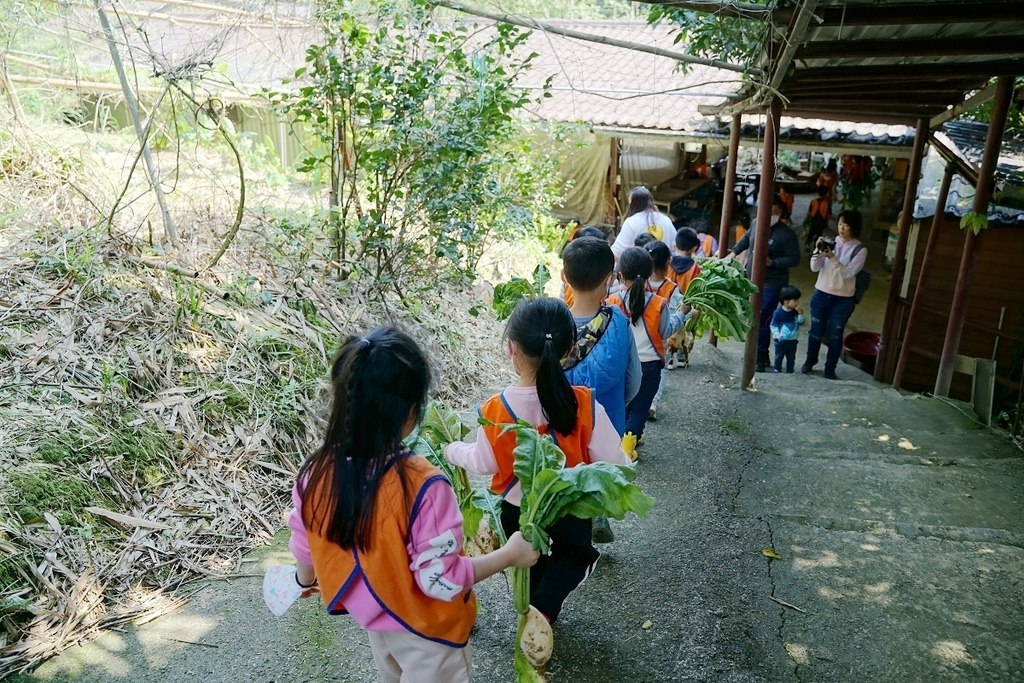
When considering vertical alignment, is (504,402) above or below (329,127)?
below

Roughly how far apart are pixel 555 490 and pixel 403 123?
414cm

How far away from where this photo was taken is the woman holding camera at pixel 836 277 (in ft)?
25.5

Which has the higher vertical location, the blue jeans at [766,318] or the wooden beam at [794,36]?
the wooden beam at [794,36]

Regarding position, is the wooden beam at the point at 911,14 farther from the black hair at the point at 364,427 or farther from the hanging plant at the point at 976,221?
the black hair at the point at 364,427

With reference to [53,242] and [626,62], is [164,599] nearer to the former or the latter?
[53,242]

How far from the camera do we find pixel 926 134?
316 inches

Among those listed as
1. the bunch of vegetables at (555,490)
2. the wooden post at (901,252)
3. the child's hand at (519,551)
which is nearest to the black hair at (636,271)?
the bunch of vegetables at (555,490)

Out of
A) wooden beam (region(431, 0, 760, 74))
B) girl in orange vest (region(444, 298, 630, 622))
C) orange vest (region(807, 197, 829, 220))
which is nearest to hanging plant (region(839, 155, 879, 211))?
orange vest (region(807, 197, 829, 220))

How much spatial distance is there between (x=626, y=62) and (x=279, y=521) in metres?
12.6

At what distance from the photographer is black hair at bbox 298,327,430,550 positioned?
1.79m

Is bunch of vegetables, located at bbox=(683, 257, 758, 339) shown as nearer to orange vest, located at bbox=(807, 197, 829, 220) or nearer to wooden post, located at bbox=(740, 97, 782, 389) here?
wooden post, located at bbox=(740, 97, 782, 389)

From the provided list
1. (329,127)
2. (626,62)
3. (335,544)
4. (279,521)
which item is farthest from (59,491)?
(626,62)

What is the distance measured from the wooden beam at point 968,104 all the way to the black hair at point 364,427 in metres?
6.42

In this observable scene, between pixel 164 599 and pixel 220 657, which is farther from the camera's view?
pixel 164 599
